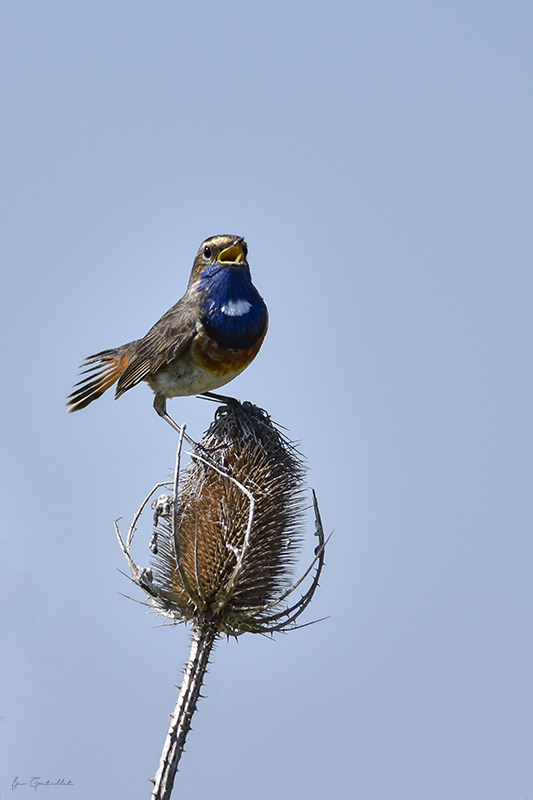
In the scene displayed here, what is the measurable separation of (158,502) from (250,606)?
1.19 m

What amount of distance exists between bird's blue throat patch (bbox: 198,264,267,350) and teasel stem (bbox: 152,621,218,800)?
3132mm

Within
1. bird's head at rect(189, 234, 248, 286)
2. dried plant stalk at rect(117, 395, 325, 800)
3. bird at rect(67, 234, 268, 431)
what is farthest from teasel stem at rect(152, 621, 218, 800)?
bird's head at rect(189, 234, 248, 286)

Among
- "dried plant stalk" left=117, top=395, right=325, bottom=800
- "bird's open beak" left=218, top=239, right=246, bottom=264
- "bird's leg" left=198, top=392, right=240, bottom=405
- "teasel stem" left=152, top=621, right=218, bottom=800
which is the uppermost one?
"bird's open beak" left=218, top=239, right=246, bottom=264

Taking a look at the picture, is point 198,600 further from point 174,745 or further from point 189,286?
point 189,286

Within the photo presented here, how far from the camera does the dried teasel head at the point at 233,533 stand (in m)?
7.12

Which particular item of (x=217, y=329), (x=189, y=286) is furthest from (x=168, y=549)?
(x=189, y=286)

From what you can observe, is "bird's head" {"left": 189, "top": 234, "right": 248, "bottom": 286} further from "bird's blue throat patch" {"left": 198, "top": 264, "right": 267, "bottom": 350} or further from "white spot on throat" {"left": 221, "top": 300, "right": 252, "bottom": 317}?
"white spot on throat" {"left": 221, "top": 300, "right": 252, "bottom": 317}

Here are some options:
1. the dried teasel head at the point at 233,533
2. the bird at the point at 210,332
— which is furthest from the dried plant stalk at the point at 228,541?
the bird at the point at 210,332

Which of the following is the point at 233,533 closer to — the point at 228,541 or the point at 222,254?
the point at 228,541

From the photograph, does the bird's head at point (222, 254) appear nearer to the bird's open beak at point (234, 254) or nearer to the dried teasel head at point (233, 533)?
the bird's open beak at point (234, 254)

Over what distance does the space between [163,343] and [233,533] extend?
109 inches

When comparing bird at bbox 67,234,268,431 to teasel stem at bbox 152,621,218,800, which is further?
bird at bbox 67,234,268,431

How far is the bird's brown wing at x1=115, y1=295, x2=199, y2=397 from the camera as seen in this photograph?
9203mm

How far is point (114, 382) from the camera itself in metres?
10.9
